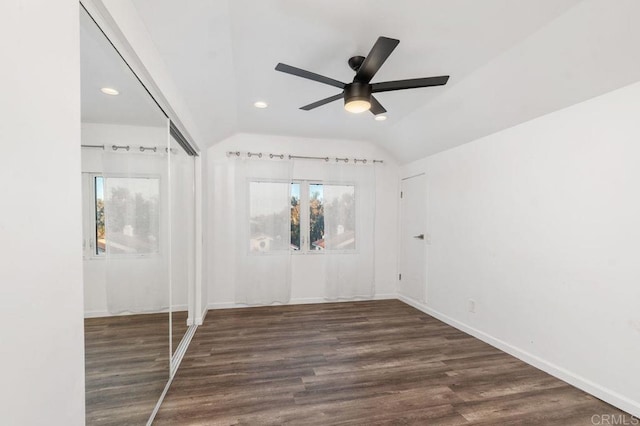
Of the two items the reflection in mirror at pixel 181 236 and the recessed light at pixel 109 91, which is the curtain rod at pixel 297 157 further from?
the recessed light at pixel 109 91

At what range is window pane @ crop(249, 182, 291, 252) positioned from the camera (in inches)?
159

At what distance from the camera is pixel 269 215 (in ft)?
13.4

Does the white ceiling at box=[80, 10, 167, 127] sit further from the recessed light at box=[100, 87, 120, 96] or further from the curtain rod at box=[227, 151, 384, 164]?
the curtain rod at box=[227, 151, 384, 164]

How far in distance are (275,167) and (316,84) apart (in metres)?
1.73

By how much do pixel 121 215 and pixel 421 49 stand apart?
228cm

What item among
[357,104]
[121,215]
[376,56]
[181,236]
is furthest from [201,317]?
[376,56]

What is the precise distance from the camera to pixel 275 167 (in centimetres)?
414

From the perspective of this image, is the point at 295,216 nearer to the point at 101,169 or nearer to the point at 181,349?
the point at 181,349

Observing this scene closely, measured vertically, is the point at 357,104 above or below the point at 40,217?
above

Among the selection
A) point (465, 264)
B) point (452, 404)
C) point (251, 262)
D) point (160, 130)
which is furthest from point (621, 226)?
point (251, 262)

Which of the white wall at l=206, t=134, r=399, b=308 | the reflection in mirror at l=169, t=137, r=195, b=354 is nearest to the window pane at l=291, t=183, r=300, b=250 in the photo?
the white wall at l=206, t=134, r=399, b=308

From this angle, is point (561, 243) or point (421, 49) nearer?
point (421, 49)

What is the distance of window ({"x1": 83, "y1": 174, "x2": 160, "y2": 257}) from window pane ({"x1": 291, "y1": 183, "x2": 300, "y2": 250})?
243 centimetres

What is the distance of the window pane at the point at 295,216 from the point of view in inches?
171
